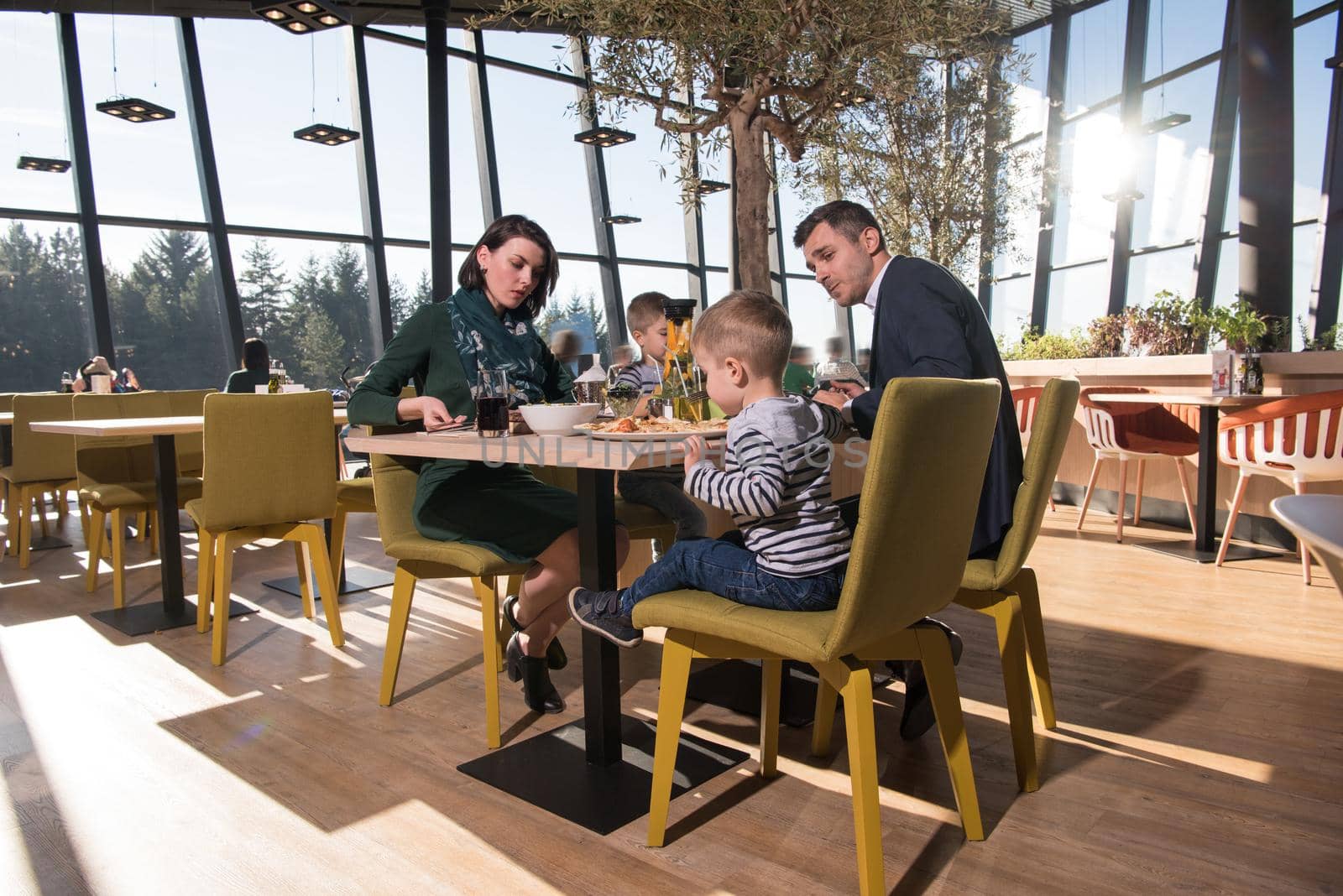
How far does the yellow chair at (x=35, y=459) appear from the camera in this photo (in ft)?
13.7

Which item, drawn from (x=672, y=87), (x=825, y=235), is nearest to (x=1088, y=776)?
(x=825, y=235)

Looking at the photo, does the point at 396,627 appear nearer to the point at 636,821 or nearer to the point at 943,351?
the point at 636,821

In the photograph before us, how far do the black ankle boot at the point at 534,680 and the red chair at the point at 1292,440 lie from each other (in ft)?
10.6

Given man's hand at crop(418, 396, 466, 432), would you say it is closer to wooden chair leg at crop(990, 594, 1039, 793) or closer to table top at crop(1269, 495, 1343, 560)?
wooden chair leg at crop(990, 594, 1039, 793)

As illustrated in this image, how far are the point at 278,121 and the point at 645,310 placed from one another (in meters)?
6.64

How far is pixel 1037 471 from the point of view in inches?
75.7

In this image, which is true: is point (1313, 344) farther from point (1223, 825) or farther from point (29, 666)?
point (29, 666)

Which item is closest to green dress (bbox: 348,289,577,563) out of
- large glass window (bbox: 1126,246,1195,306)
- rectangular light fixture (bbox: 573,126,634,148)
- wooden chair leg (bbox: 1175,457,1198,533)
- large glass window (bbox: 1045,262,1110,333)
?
wooden chair leg (bbox: 1175,457,1198,533)

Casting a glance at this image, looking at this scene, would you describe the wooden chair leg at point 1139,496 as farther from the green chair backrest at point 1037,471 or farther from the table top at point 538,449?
the table top at point 538,449

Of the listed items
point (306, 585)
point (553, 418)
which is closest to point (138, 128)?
point (306, 585)

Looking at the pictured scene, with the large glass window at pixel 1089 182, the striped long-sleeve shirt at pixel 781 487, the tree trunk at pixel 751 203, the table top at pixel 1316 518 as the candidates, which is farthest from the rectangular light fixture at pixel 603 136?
the table top at pixel 1316 518

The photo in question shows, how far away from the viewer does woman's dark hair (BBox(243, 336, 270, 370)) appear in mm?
5332

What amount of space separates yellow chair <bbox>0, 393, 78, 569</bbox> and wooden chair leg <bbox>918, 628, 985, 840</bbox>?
4.17 meters

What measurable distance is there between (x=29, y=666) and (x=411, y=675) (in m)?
1.25
